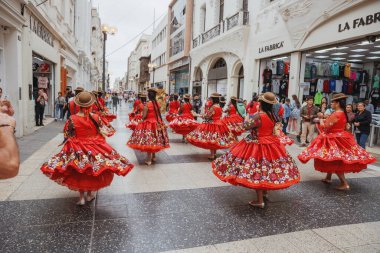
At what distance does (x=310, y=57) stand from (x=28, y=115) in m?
12.7

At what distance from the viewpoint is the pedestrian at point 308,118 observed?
33.7 feet

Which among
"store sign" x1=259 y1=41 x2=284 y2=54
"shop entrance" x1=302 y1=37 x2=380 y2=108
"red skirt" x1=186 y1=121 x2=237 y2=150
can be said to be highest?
"store sign" x1=259 y1=41 x2=284 y2=54

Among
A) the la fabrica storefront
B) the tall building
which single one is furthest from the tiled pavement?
the tall building

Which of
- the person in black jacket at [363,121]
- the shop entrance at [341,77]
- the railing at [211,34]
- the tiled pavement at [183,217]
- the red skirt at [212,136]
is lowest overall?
the tiled pavement at [183,217]

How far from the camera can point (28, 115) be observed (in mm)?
10719

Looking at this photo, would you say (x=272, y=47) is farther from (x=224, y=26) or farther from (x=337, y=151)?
(x=337, y=151)

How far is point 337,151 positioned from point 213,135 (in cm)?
306

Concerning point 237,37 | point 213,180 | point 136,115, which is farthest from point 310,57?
point 213,180

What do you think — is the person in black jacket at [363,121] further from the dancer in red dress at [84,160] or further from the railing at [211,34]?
the railing at [211,34]

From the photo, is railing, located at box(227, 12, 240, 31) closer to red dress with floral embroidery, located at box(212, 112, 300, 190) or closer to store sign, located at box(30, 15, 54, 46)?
store sign, located at box(30, 15, 54, 46)

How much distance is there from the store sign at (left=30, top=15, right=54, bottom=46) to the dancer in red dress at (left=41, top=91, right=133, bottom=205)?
9113 mm

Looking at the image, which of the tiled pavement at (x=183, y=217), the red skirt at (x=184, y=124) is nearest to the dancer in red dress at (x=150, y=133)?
the tiled pavement at (x=183, y=217)

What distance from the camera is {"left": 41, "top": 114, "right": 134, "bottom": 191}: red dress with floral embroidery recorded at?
158 inches

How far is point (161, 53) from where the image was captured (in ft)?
134
